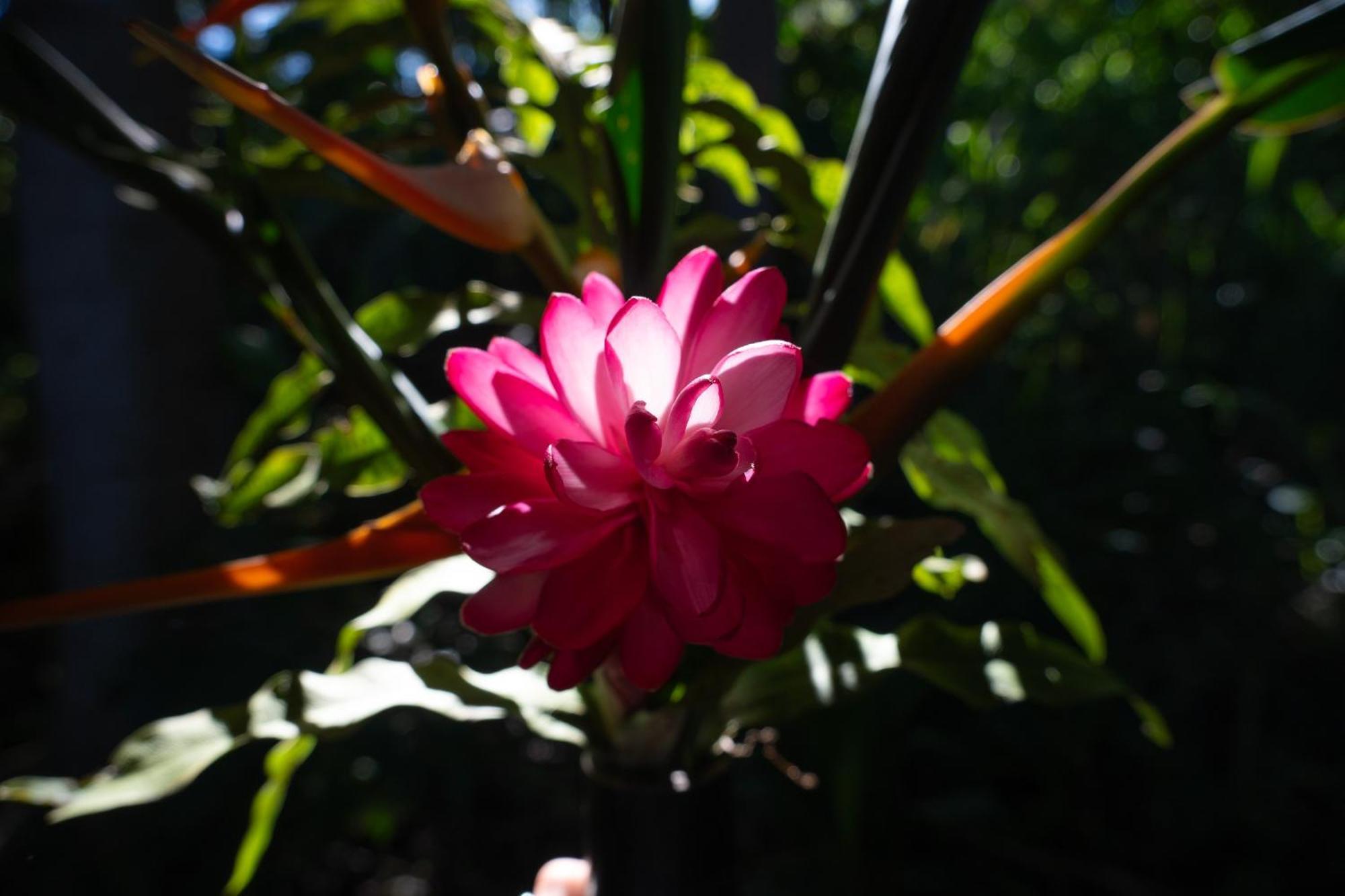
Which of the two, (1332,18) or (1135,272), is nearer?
(1332,18)

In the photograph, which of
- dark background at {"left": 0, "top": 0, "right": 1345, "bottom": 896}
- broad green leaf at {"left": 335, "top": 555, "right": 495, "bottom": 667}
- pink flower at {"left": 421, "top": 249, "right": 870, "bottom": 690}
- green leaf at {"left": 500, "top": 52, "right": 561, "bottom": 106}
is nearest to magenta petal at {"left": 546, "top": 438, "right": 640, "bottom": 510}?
pink flower at {"left": 421, "top": 249, "right": 870, "bottom": 690}

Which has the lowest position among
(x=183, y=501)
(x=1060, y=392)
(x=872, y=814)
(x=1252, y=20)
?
(x=872, y=814)

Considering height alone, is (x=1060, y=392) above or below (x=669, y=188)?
above

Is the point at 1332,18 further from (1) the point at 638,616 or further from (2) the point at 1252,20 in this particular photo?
(2) the point at 1252,20

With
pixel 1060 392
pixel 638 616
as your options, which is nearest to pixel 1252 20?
pixel 1060 392

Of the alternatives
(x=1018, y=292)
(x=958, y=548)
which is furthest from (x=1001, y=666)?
(x=958, y=548)

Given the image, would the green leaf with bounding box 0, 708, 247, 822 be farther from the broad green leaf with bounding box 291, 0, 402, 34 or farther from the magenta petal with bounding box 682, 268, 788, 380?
the broad green leaf with bounding box 291, 0, 402, 34

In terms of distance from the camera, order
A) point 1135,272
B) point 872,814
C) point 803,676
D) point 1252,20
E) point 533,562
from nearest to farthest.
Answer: point 533,562, point 803,676, point 872,814, point 1135,272, point 1252,20
